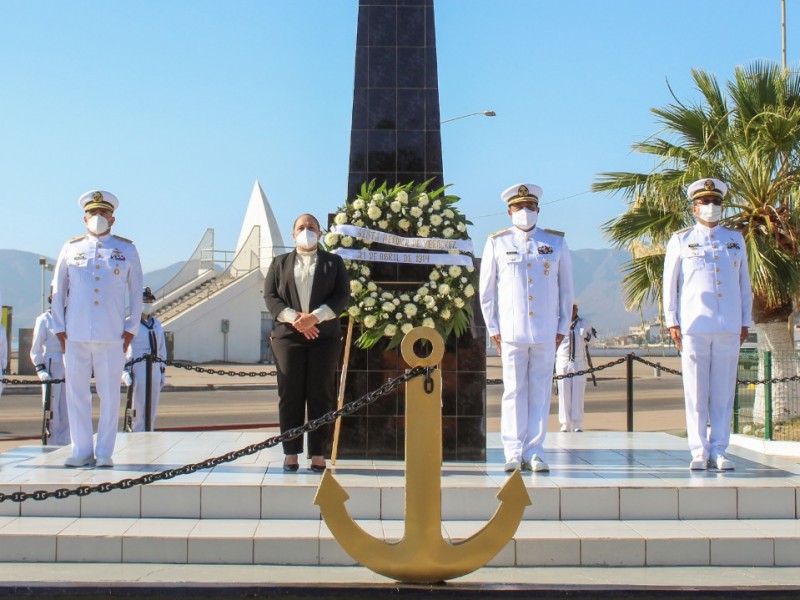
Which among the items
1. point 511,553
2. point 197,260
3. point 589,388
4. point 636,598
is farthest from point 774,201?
point 197,260

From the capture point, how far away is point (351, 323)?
8.52 m

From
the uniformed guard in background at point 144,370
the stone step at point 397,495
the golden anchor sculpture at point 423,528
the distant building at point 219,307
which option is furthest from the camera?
the distant building at point 219,307

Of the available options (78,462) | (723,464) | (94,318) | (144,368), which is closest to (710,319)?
(723,464)

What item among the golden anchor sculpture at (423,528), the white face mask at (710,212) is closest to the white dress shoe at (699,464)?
the white face mask at (710,212)

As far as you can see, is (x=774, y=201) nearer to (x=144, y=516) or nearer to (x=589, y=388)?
(x=144, y=516)

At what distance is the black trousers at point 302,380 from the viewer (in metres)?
7.73

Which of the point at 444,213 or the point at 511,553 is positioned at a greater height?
the point at 444,213

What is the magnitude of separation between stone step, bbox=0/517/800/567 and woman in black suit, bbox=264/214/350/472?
1.32 m

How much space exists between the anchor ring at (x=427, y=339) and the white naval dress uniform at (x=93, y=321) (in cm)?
356

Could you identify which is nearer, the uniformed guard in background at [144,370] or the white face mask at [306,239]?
the white face mask at [306,239]

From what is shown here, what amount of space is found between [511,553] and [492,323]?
2254 mm

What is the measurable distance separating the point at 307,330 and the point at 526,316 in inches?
66.9

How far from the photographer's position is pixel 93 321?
7816mm

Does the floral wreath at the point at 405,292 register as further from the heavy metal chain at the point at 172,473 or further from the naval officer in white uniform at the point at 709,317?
the heavy metal chain at the point at 172,473
